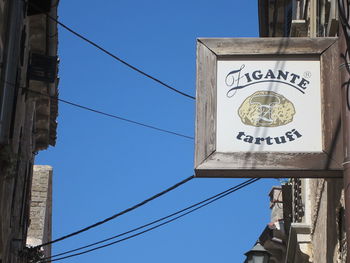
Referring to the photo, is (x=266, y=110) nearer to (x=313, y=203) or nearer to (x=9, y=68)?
(x=9, y=68)

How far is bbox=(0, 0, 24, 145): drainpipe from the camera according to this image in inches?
457

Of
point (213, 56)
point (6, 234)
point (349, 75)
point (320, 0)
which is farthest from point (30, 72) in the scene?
point (349, 75)

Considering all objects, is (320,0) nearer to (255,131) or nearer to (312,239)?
(312,239)

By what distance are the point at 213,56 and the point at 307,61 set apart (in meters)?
0.84

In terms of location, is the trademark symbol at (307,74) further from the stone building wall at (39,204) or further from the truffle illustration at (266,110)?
the stone building wall at (39,204)

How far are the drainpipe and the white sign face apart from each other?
4.22 m

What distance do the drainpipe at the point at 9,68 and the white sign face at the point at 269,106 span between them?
4223mm

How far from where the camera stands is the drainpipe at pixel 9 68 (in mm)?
11602

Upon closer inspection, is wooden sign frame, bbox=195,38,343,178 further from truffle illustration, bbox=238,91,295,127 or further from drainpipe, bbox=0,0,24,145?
drainpipe, bbox=0,0,24,145

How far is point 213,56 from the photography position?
327 inches

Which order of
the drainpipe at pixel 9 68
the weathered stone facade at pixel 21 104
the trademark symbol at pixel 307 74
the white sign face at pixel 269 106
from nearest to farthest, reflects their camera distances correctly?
the white sign face at pixel 269 106, the trademark symbol at pixel 307 74, the drainpipe at pixel 9 68, the weathered stone facade at pixel 21 104

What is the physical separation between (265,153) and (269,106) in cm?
46

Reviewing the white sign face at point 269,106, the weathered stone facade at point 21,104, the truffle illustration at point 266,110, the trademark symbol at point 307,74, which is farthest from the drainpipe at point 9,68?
the trademark symbol at point 307,74

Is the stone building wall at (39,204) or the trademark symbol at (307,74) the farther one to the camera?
the stone building wall at (39,204)
